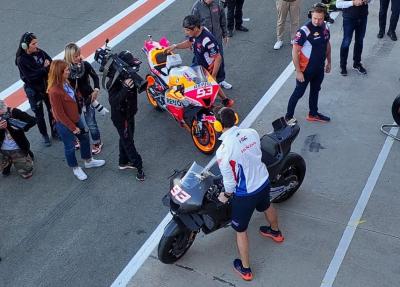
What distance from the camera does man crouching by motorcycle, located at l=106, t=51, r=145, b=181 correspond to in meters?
6.71

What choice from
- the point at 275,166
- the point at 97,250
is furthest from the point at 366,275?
the point at 97,250

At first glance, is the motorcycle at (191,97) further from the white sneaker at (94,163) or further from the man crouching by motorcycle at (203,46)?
the white sneaker at (94,163)

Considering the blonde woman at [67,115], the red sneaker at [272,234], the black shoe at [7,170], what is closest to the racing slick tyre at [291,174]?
the red sneaker at [272,234]

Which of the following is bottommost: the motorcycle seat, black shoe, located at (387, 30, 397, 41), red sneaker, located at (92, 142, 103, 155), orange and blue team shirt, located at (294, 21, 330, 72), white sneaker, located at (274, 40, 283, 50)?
black shoe, located at (387, 30, 397, 41)

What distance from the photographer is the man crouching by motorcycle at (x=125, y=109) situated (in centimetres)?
671

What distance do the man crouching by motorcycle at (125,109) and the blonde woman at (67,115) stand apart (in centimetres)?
50

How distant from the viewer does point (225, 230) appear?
6.55 meters

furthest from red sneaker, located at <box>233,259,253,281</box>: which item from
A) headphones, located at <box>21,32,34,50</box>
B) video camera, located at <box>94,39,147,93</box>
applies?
headphones, located at <box>21,32,34,50</box>

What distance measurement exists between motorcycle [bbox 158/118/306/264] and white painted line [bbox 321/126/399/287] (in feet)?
3.22

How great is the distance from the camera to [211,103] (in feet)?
25.0

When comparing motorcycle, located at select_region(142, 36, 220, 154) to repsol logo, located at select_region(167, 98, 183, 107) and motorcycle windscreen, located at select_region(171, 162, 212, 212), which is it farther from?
motorcycle windscreen, located at select_region(171, 162, 212, 212)

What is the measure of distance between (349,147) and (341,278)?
2475 millimetres

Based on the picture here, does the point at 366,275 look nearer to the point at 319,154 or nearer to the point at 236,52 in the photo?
the point at 319,154

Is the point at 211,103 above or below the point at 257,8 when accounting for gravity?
above
